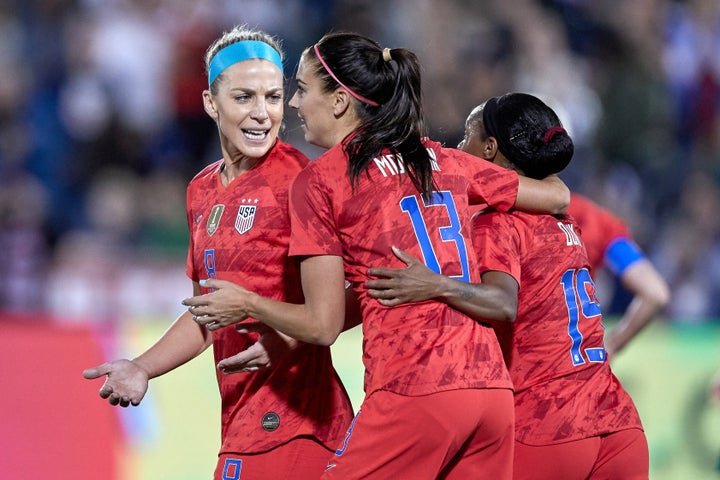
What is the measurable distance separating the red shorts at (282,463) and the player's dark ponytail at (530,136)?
130cm

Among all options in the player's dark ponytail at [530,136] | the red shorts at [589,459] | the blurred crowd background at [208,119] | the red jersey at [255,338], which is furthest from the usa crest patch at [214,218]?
the blurred crowd background at [208,119]

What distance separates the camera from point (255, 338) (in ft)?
12.6

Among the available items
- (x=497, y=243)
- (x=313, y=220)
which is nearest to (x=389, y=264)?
(x=313, y=220)

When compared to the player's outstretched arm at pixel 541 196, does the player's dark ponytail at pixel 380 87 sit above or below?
above

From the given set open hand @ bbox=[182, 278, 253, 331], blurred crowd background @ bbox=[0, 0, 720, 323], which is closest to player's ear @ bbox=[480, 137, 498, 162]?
open hand @ bbox=[182, 278, 253, 331]

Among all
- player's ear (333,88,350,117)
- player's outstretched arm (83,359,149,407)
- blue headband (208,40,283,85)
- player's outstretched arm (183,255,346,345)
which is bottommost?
player's outstretched arm (83,359,149,407)

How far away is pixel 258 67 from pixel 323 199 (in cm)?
79

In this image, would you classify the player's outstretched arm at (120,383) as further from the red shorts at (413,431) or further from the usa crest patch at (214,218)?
the red shorts at (413,431)

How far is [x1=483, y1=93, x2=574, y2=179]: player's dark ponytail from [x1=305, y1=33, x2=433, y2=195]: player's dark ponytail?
439 millimetres

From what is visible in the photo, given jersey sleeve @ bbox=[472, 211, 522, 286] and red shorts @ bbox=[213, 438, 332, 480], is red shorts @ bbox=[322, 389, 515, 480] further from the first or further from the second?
jersey sleeve @ bbox=[472, 211, 522, 286]

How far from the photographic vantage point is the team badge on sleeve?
3814 mm

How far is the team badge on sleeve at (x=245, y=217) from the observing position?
3.81 metres

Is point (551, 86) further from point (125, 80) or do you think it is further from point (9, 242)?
point (9, 242)

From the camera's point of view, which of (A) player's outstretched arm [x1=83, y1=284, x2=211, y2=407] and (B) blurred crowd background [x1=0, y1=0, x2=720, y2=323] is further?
(B) blurred crowd background [x1=0, y1=0, x2=720, y2=323]
